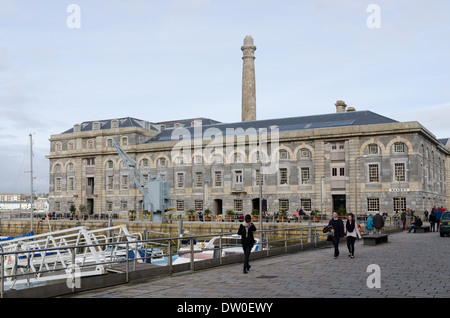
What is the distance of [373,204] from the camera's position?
163 ft

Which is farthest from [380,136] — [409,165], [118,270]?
[118,270]

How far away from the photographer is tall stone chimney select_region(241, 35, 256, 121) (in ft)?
220

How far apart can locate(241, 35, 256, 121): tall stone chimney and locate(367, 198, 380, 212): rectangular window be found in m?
23.0

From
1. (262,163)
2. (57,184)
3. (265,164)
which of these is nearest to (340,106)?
(265,164)

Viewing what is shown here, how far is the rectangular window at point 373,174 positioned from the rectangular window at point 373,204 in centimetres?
217

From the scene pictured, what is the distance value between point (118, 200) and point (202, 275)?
5381 centimetres

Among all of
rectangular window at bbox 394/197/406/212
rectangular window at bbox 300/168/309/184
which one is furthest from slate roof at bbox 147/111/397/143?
rectangular window at bbox 394/197/406/212

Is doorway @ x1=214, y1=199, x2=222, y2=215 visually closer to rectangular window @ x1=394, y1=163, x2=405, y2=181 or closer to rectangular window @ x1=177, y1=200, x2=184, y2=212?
rectangular window @ x1=177, y1=200, x2=184, y2=212

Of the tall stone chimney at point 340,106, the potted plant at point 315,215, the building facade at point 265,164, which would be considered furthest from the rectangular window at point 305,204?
the tall stone chimney at point 340,106

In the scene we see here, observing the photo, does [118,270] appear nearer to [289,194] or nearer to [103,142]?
[289,194]

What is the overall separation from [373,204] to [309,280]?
1563 inches

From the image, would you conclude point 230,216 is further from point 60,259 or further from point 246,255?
point 60,259

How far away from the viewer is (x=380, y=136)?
4994cm

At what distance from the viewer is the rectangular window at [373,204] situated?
49497 mm
